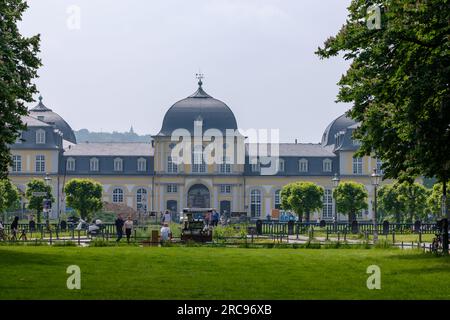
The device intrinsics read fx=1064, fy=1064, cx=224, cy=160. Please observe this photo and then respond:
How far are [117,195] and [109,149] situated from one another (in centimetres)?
597

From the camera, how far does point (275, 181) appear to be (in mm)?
107750

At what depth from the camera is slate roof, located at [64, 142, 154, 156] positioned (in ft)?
358

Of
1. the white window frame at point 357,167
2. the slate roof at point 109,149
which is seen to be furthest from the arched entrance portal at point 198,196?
the white window frame at point 357,167

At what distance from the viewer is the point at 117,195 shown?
353ft

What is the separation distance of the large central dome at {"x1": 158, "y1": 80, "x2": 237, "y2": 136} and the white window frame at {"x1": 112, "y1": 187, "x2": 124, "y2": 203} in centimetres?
749

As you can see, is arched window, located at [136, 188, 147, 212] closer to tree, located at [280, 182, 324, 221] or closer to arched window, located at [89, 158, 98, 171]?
arched window, located at [89, 158, 98, 171]

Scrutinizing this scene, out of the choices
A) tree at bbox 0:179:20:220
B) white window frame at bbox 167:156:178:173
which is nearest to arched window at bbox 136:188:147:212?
white window frame at bbox 167:156:178:173

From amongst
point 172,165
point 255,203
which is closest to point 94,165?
point 172,165

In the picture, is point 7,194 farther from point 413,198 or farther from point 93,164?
point 413,198
